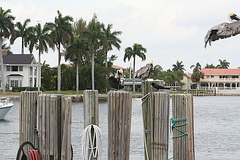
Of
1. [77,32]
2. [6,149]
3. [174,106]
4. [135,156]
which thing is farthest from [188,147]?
[77,32]

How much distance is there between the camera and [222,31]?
22.3ft

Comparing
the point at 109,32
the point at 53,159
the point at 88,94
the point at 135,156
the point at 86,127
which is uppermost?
the point at 109,32

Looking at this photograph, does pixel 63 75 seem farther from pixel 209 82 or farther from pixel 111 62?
pixel 209 82

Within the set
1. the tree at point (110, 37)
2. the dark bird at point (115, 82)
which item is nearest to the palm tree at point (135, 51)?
the tree at point (110, 37)

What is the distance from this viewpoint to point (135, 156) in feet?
60.9

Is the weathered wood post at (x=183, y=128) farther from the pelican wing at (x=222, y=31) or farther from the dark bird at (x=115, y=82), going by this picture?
the pelican wing at (x=222, y=31)

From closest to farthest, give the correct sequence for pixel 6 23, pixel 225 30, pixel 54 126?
1. pixel 225 30
2. pixel 54 126
3. pixel 6 23

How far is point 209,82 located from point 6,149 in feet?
433

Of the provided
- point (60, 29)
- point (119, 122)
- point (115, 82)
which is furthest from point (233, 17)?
point (60, 29)

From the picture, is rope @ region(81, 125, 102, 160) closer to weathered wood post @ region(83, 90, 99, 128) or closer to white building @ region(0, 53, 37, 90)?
weathered wood post @ region(83, 90, 99, 128)

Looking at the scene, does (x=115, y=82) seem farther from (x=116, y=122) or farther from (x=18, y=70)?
(x=18, y=70)

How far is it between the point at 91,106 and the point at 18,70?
84.5 m

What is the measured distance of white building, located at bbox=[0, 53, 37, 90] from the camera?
87438 millimetres

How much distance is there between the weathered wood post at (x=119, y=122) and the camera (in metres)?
7.19
